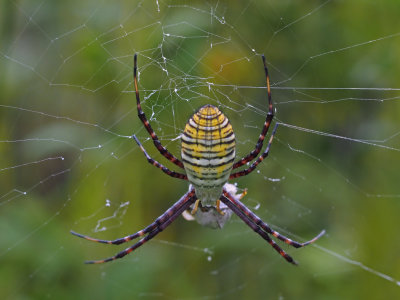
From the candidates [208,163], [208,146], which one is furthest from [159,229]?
[208,146]

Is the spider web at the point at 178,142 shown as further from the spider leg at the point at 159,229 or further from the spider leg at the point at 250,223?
the spider leg at the point at 250,223

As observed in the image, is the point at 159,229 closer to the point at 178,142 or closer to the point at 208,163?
the point at 178,142

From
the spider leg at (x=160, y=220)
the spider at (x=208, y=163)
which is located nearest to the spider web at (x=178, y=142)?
the spider leg at (x=160, y=220)

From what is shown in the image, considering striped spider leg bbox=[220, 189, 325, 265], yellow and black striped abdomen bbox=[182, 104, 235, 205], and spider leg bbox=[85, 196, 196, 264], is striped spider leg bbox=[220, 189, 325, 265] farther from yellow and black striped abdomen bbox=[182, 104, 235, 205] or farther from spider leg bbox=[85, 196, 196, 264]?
yellow and black striped abdomen bbox=[182, 104, 235, 205]

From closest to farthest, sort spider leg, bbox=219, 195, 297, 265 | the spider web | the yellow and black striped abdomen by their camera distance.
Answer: the yellow and black striped abdomen < the spider web < spider leg, bbox=219, 195, 297, 265

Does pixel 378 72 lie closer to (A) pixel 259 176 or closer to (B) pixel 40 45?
(A) pixel 259 176

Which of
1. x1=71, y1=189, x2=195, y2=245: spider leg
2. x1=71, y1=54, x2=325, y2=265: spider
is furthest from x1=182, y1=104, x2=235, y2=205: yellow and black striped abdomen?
x1=71, y1=189, x2=195, y2=245: spider leg
